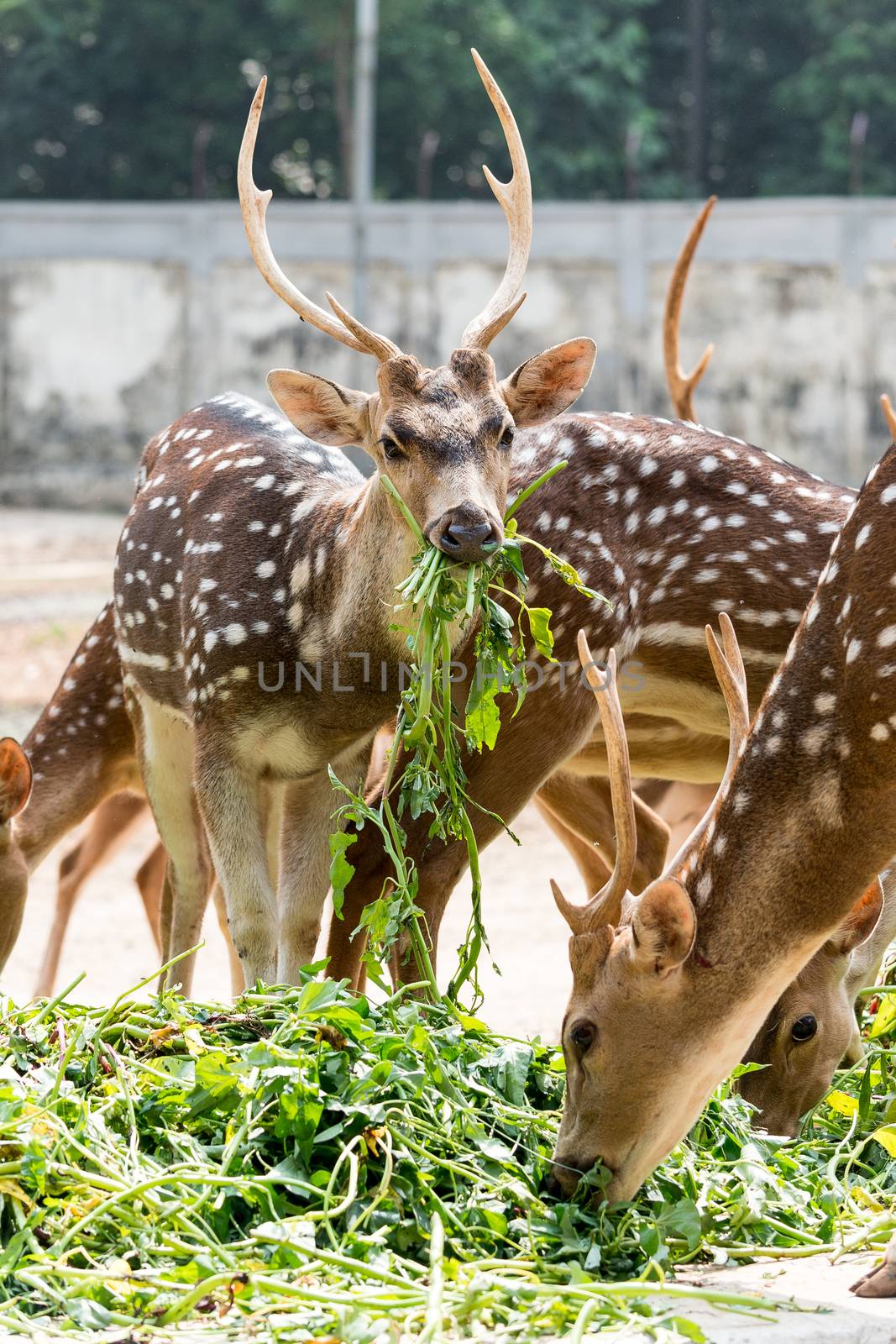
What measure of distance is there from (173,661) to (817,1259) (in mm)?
2544

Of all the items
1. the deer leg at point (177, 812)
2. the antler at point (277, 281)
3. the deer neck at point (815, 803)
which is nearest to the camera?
the deer neck at point (815, 803)

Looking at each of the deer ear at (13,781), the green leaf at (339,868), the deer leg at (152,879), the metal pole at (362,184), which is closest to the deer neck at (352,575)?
the green leaf at (339,868)

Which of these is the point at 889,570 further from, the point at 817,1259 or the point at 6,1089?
the point at 6,1089

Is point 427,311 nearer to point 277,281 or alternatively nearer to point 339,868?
point 277,281

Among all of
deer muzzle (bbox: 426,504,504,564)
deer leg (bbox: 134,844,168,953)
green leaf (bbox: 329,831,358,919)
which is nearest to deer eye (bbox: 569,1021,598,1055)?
green leaf (bbox: 329,831,358,919)

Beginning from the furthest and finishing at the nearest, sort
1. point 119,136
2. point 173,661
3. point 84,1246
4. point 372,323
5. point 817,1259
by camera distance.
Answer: point 119,136, point 372,323, point 173,661, point 817,1259, point 84,1246

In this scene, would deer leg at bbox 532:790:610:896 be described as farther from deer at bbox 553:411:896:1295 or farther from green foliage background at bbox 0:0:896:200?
green foliage background at bbox 0:0:896:200

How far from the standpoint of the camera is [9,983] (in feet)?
22.1

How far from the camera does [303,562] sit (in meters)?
4.71

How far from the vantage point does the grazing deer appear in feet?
13.6

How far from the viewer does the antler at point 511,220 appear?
440 centimetres

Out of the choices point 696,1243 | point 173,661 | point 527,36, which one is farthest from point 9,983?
point 527,36

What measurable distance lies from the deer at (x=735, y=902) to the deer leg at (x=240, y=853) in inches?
59.9

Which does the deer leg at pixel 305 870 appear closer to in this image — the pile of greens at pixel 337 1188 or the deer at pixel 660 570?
the deer at pixel 660 570
